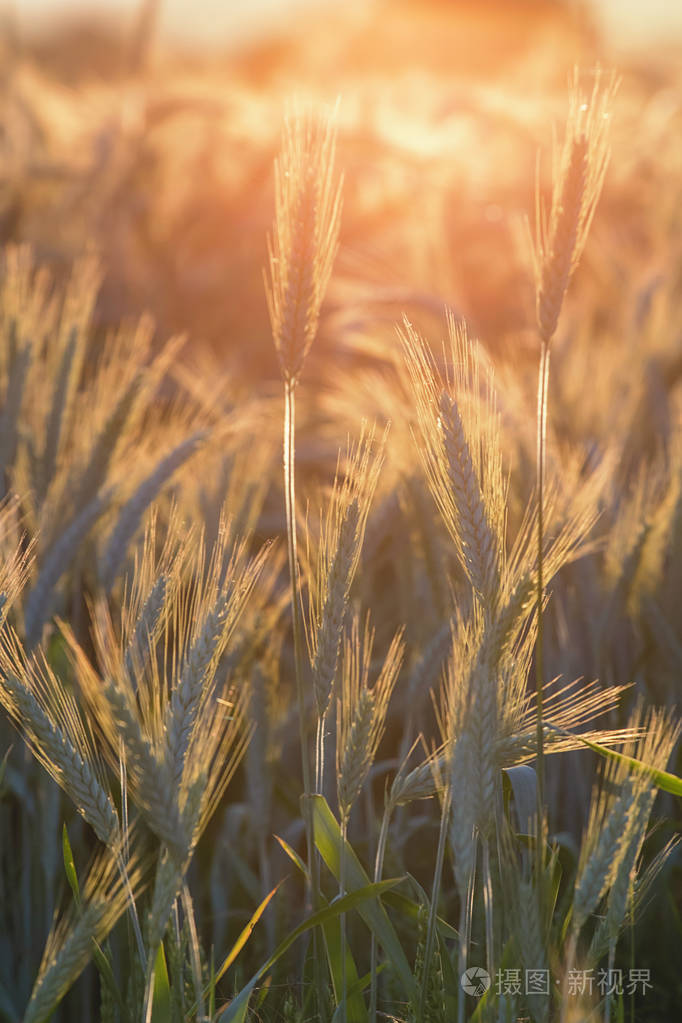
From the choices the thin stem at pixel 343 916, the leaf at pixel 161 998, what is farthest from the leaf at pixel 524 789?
the leaf at pixel 161 998

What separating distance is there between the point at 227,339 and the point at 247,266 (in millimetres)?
391

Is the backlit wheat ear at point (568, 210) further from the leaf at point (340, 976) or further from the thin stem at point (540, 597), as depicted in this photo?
the leaf at point (340, 976)

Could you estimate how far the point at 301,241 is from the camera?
915 mm

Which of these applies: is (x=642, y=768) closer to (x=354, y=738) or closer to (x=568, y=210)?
(x=354, y=738)

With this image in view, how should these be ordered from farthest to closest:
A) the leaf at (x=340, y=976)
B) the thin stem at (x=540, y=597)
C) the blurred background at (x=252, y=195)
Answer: the blurred background at (x=252, y=195) → the leaf at (x=340, y=976) → the thin stem at (x=540, y=597)

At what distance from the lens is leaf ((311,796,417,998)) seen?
3.01 ft

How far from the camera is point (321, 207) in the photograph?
2.96 feet

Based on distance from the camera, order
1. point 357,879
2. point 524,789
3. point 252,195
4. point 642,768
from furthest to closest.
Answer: point 252,195
point 524,789
point 357,879
point 642,768

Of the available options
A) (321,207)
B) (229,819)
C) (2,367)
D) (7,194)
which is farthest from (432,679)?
(7,194)

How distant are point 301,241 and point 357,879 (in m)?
0.61

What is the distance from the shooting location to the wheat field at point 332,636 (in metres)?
0.85

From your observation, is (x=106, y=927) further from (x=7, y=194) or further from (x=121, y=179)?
(x=121, y=179)

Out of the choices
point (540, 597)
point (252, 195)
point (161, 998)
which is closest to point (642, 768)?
point (540, 597)

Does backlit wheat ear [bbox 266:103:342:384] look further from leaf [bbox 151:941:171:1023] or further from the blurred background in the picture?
A: the blurred background
